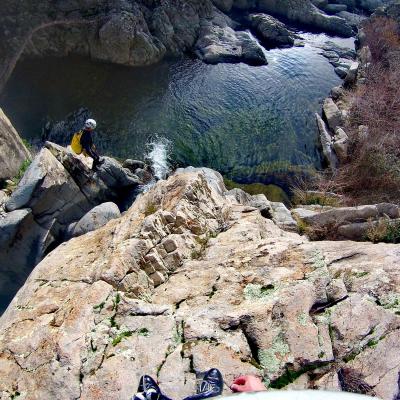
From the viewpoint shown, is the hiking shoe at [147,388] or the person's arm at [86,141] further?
the person's arm at [86,141]

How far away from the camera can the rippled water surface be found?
26.1 m

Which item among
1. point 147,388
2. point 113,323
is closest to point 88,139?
point 113,323

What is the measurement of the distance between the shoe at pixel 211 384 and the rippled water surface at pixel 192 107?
1880cm

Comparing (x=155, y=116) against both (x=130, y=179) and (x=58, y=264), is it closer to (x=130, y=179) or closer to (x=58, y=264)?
(x=130, y=179)

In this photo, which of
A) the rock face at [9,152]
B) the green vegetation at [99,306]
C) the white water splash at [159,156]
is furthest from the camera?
the white water splash at [159,156]

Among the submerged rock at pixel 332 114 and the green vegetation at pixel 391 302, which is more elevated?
the green vegetation at pixel 391 302

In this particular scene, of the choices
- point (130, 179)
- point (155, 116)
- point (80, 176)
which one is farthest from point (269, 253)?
point (155, 116)

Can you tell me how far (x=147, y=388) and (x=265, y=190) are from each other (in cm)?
1760

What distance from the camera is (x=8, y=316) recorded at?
852 cm

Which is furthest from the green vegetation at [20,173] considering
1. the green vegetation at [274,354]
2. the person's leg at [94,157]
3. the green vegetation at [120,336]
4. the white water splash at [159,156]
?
the green vegetation at [274,354]

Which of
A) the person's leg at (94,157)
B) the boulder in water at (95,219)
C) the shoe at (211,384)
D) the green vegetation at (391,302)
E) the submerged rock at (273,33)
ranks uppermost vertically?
the green vegetation at (391,302)

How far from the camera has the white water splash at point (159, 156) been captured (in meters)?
23.9

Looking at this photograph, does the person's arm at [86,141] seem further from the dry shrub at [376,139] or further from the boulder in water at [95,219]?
the dry shrub at [376,139]

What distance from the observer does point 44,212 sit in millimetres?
16547
